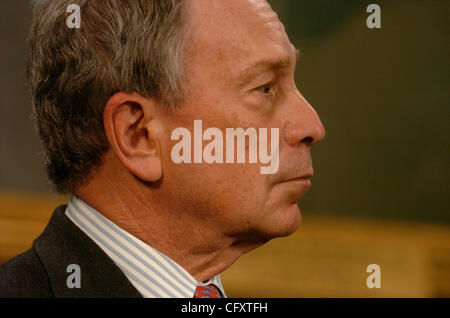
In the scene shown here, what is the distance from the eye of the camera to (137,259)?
1.38m

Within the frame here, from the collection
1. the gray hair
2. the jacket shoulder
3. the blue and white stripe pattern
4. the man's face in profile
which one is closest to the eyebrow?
the man's face in profile

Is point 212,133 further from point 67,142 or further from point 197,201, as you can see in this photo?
point 67,142

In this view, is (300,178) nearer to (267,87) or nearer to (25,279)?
(267,87)

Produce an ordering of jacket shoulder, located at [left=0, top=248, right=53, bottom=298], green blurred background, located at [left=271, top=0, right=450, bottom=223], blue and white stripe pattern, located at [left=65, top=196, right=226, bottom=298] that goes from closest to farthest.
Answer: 1. jacket shoulder, located at [left=0, top=248, right=53, bottom=298]
2. blue and white stripe pattern, located at [left=65, top=196, right=226, bottom=298]
3. green blurred background, located at [left=271, top=0, right=450, bottom=223]

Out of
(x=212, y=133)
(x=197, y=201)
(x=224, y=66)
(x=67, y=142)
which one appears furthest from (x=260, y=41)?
(x=67, y=142)

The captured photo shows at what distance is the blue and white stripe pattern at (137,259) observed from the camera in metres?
1.37

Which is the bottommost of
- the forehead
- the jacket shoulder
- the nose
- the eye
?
the jacket shoulder

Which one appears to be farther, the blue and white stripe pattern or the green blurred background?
the green blurred background

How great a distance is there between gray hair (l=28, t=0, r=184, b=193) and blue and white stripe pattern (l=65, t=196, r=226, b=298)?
107 millimetres

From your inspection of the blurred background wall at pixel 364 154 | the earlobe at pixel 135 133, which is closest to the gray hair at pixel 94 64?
the earlobe at pixel 135 133

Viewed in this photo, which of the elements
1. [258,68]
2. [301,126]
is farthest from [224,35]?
[301,126]

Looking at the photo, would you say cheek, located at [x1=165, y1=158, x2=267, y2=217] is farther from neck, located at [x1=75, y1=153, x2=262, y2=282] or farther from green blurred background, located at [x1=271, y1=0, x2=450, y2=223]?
green blurred background, located at [x1=271, y1=0, x2=450, y2=223]

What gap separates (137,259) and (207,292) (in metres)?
0.20

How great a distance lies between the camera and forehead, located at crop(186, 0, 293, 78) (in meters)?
1.36
